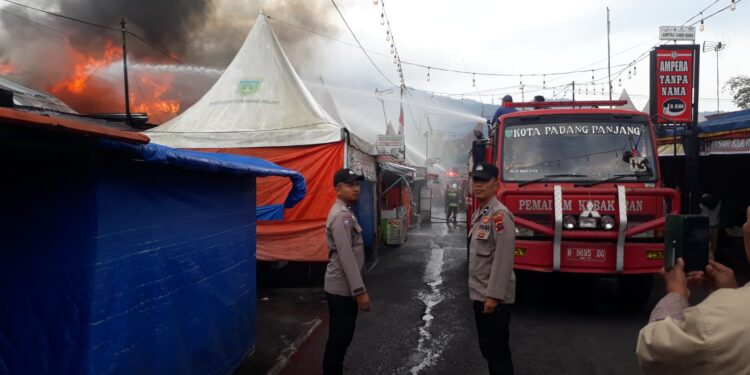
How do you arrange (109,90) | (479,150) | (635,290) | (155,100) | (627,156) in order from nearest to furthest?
1. (627,156)
2. (635,290)
3. (479,150)
4. (109,90)
5. (155,100)

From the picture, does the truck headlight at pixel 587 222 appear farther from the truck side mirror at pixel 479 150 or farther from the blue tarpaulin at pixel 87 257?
the blue tarpaulin at pixel 87 257

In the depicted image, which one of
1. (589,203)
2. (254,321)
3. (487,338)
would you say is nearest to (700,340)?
(487,338)

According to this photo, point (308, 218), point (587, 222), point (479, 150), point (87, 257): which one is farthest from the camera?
point (308, 218)

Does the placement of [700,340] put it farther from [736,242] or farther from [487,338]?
[736,242]

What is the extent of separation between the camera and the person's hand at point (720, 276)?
66.5 inches

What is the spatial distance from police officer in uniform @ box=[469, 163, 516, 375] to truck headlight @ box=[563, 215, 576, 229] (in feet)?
7.65

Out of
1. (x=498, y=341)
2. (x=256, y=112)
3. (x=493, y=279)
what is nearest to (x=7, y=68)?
(x=256, y=112)

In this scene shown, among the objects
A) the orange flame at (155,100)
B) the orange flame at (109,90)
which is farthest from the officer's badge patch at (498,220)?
the orange flame at (155,100)

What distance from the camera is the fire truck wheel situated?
6238 mm

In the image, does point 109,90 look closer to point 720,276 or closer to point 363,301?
point 363,301

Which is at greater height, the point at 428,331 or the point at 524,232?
the point at 524,232

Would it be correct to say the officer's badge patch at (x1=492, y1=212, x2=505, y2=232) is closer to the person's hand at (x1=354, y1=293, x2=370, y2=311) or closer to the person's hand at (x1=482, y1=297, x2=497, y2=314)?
the person's hand at (x1=482, y1=297, x2=497, y2=314)

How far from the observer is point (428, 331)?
5.71 meters

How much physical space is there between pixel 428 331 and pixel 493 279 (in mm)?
2557
